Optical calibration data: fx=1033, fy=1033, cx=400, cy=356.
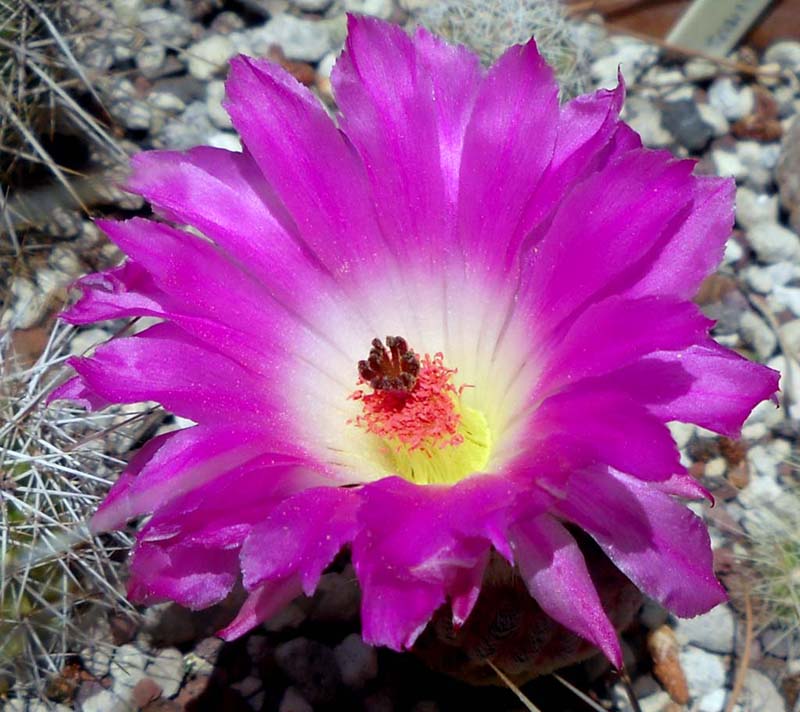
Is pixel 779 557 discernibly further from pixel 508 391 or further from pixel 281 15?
pixel 281 15

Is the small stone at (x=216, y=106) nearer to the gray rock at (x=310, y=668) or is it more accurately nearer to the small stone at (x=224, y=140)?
the small stone at (x=224, y=140)

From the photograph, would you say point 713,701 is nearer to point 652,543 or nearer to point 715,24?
point 652,543

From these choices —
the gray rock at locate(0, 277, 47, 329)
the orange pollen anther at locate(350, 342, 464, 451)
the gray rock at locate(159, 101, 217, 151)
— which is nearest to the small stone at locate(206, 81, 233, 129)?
the gray rock at locate(159, 101, 217, 151)

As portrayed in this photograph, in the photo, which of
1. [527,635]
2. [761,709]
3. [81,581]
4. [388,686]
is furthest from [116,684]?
[761,709]

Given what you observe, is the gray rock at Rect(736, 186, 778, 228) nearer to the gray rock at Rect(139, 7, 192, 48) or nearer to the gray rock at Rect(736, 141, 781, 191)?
the gray rock at Rect(736, 141, 781, 191)

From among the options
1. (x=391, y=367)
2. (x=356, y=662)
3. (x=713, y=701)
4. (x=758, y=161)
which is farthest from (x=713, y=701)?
(x=758, y=161)

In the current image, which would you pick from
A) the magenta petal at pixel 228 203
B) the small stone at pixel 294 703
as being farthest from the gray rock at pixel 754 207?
the small stone at pixel 294 703
